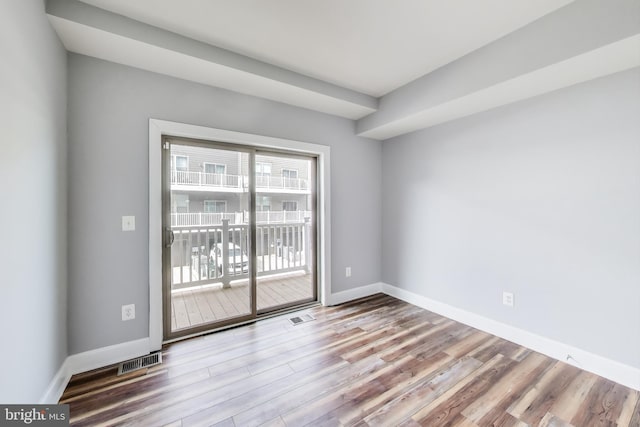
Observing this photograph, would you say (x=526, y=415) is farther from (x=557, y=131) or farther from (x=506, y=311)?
(x=557, y=131)

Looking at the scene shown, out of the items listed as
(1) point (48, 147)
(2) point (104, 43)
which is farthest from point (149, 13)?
(1) point (48, 147)

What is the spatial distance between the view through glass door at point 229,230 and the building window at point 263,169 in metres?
0.01

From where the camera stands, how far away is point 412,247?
335 centimetres

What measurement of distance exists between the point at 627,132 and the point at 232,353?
3.51m

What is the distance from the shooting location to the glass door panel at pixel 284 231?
3020mm

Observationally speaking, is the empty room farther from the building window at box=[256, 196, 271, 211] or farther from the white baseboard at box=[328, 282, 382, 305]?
the white baseboard at box=[328, 282, 382, 305]

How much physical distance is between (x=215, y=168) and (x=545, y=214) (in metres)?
3.15

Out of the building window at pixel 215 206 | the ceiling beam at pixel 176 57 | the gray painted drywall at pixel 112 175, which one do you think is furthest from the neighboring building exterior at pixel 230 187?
the ceiling beam at pixel 176 57

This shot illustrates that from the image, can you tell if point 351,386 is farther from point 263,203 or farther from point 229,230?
point 263,203

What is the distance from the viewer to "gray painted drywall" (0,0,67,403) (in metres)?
1.18

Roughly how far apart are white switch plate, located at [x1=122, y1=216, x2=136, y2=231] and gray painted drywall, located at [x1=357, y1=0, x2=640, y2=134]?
286 cm

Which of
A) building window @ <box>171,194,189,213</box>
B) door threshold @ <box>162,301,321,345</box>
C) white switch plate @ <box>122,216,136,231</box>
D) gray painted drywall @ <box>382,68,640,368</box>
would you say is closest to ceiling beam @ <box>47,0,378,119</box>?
building window @ <box>171,194,189,213</box>

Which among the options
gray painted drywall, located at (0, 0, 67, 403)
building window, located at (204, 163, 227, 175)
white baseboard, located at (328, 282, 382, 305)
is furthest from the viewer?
white baseboard, located at (328, 282, 382, 305)

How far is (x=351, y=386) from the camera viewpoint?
180 cm
